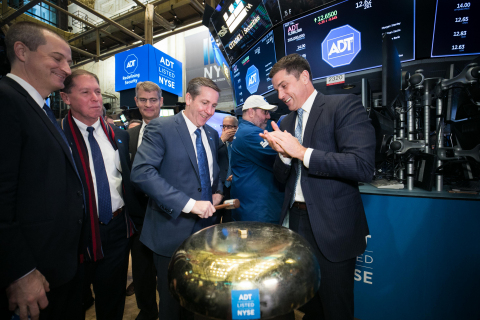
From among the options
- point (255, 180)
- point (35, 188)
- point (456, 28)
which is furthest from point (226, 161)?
point (456, 28)

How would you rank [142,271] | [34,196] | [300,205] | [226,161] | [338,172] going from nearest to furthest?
[34,196] < [338,172] < [300,205] < [142,271] < [226,161]

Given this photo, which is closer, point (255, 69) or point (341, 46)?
point (341, 46)

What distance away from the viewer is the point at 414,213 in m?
1.73

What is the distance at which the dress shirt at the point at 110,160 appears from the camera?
158 centimetres

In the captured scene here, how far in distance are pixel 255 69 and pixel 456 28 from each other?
8.29 ft

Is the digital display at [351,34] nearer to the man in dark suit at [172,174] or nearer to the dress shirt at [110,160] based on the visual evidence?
the man in dark suit at [172,174]

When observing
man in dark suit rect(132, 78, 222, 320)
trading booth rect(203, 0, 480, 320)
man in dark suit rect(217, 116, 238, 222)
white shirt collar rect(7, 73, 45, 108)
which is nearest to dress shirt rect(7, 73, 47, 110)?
white shirt collar rect(7, 73, 45, 108)

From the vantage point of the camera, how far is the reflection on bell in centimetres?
54

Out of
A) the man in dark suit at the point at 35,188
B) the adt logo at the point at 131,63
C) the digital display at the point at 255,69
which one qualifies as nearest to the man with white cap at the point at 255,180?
the man in dark suit at the point at 35,188

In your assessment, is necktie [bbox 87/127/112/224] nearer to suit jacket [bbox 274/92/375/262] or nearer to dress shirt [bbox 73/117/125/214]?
dress shirt [bbox 73/117/125/214]

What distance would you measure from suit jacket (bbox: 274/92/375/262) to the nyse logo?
7319mm

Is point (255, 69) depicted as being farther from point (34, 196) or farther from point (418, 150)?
point (34, 196)

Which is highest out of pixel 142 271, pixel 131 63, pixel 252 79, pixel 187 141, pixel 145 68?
pixel 131 63

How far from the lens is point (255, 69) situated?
393 centimetres
